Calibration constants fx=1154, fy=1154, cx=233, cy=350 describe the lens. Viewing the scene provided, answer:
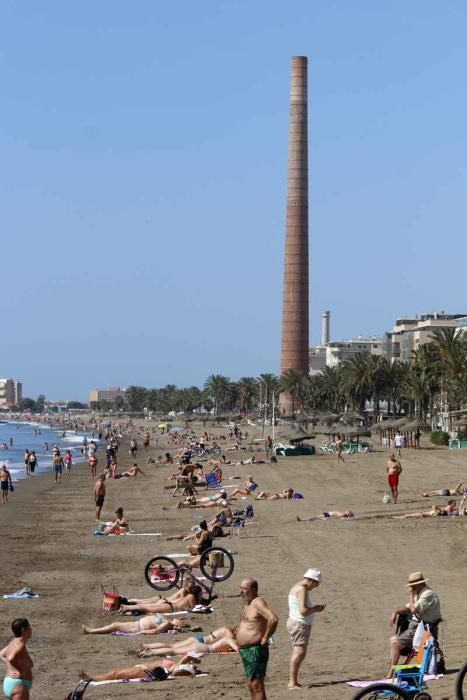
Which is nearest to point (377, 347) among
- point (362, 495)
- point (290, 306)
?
point (290, 306)

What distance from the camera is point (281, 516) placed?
27219mm

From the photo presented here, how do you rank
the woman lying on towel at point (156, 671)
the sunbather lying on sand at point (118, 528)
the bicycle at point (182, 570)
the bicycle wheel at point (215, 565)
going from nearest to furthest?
the woman lying on towel at point (156, 671) → the bicycle at point (182, 570) → the bicycle wheel at point (215, 565) → the sunbather lying on sand at point (118, 528)

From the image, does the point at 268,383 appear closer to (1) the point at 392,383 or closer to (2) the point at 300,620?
(1) the point at 392,383

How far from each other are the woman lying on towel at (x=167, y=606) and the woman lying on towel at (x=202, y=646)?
2401 mm

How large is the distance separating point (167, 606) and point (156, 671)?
139 inches

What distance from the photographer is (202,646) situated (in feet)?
40.1

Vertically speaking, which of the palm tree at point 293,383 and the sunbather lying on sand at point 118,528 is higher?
the palm tree at point 293,383

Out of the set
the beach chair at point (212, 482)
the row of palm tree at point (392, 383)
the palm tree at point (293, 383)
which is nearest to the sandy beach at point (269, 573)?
the beach chair at point (212, 482)

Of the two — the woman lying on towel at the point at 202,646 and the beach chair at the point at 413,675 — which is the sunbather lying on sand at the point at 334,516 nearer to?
the woman lying on towel at the point at 202,646

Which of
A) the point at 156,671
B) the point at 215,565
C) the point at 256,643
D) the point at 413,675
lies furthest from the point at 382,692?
the point at 215,565

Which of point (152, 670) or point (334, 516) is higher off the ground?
point (334, 516)

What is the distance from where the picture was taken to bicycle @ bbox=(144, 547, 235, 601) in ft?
54.1

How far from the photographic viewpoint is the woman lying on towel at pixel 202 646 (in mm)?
12242

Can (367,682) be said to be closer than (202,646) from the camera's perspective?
Yes
